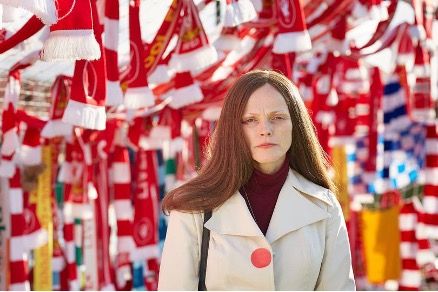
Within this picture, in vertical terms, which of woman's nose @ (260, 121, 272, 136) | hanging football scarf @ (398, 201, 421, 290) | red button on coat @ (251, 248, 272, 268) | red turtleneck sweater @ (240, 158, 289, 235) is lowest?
hanging football scarf @ (398, 201, 421, 290)

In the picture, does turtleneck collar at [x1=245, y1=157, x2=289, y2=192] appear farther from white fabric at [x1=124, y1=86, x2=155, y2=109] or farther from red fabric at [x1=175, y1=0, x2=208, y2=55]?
red fabric at [x1=175, y1=0, x2=208, y2=55]

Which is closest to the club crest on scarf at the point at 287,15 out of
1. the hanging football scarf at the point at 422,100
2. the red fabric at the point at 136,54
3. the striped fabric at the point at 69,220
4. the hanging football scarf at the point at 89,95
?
the red fabric at the point at 136,54

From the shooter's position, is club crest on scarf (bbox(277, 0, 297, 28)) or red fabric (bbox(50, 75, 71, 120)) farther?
red fabric (bbox(50, 75, 71, 120))

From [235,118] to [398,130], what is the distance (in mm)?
5445

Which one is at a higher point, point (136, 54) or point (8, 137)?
point (136, 54)

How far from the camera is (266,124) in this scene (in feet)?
8.83

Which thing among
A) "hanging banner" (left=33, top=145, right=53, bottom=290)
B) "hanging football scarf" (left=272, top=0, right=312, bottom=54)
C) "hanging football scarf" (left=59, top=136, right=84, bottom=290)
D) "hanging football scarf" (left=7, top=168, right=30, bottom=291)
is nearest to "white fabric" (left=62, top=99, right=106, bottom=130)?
"hanging football scarf" (left=272, top=0, right=312, bottom=54)

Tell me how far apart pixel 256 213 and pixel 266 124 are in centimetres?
26

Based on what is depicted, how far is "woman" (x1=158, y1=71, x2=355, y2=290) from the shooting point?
2633mm

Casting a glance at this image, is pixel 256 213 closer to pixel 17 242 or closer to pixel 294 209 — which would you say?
pixel 294 209

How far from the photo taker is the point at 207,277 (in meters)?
2.63

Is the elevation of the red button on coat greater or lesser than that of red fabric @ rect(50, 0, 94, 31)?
lesser

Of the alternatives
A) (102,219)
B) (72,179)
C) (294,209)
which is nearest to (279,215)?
(294,209)

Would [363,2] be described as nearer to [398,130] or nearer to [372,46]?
[372,46]
